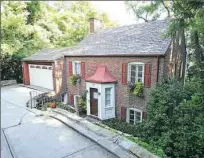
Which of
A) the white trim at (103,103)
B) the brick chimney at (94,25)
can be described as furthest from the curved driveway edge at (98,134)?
the brick chimney at (94,25)

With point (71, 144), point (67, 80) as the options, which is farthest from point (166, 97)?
point (67, 80)

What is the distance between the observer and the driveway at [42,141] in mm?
5566

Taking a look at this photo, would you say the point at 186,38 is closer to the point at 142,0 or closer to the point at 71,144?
the point at 142,0

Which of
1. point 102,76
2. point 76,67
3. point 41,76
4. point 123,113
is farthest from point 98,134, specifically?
point 41,76

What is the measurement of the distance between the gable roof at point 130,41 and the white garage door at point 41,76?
337 centimetres

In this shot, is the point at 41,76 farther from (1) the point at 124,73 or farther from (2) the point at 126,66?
(2) the point at 126,66

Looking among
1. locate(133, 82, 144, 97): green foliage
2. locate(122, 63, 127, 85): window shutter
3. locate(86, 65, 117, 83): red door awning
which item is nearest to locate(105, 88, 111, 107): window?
locate(86, 65, 117, 83): red door awning

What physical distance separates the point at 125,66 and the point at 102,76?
1.76 m

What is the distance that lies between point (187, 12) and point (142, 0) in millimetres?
15721

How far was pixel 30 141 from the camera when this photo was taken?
21.6 feet

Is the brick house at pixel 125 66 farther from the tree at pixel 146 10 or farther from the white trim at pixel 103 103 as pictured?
the tree at pixel 146 10

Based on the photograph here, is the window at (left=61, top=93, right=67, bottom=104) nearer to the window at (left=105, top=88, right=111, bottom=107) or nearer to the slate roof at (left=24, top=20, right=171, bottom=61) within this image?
the slate roof at (left=24, top=20, right=171, bottom=61)

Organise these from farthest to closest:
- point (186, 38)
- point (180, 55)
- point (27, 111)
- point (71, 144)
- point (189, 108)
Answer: point (186, 38) < point (180, 55) < point (27, 111) < point (189, 108) < point (71, 144)

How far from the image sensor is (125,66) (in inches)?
475
